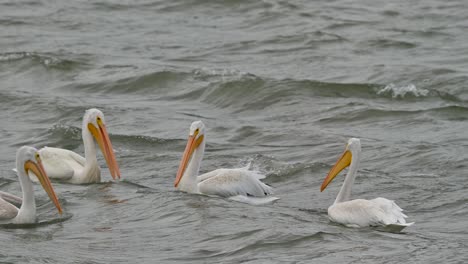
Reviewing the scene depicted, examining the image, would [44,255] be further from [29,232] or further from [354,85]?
[354,85]

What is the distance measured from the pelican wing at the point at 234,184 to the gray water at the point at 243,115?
13cm

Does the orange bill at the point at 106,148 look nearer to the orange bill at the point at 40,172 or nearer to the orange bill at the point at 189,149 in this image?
the orange bill at the point at 189,149

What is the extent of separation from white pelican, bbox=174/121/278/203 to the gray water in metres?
0.13

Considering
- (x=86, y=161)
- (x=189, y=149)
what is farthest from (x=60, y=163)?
(x=189, y=149)

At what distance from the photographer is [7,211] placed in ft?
27.3

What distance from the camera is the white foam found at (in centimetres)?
1384

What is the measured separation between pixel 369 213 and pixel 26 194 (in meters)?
2.52

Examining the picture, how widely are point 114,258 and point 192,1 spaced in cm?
1321

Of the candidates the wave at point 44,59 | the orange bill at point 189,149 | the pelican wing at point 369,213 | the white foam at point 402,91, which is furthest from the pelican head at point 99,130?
the wave at point 44,59

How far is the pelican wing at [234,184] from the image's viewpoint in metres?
9.42

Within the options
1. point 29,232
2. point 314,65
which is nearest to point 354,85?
point 314,65

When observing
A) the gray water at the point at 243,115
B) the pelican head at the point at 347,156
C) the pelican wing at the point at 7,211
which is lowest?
the gray water at the point at 243,115

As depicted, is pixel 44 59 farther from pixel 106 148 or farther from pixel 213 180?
pixel 213 180

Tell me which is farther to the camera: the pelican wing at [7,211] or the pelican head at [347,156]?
the pelican head at [347,156]
